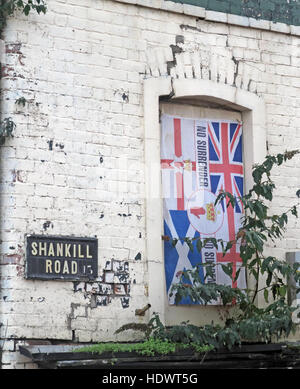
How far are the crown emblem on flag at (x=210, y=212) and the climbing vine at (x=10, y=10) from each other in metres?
2.33

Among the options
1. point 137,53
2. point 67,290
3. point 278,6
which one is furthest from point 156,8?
point 67,290

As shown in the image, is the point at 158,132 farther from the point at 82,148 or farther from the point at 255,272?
the point at 255,272

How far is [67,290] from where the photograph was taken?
10.2 meters

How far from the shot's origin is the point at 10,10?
10320 mm

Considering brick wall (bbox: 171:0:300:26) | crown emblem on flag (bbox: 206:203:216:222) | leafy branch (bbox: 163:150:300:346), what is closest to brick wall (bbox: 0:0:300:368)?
brick wall (bbox: 171:0:300:26)

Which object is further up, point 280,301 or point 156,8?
point 156,8

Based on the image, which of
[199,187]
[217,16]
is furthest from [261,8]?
[199,187]

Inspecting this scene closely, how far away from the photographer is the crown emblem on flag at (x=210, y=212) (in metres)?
11.3

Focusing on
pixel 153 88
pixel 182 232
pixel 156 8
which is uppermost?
pixel 156 8

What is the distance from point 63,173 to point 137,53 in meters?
1.57

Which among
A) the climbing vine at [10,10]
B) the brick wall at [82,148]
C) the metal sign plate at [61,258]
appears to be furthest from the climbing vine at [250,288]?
the climbing vine at [10,10]

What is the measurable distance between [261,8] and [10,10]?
3.07 metres
